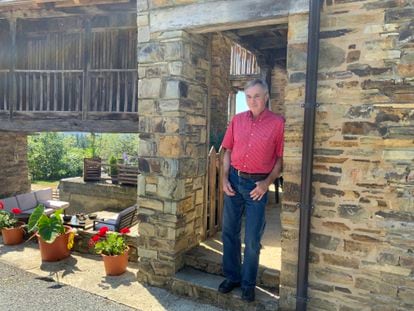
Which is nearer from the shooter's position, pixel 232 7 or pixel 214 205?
pixel 232 7

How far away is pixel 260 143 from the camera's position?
131 inches

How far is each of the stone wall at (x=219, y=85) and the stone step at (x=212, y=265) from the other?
4.44 meters

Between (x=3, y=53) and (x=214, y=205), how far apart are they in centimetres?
657

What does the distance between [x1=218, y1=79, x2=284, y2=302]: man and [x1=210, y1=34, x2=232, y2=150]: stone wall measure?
502 cm

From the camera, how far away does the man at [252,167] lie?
3.31 metres

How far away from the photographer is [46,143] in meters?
20.0

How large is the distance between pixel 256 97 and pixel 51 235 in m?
3.53

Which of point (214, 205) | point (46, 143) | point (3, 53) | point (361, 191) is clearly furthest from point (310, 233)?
point (46, 143)

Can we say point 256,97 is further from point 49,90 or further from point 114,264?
point 49,90

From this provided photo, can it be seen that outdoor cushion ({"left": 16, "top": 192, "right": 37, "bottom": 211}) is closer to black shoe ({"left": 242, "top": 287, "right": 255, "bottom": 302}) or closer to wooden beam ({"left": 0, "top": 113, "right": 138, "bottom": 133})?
wooden beam ({"left": 0, "top": 113, "right": 138, "bottom": 133})

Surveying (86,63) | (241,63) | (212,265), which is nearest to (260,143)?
(212,265)

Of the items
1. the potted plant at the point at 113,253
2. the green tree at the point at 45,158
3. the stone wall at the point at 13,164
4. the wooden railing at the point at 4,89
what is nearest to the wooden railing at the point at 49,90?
the wooden railing at the point at 4,89

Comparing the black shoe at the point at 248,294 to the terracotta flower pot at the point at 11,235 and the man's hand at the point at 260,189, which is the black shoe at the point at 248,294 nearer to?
the man's hand at the point at 260,189

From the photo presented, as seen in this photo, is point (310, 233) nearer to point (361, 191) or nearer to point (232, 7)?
point (361, 191)
